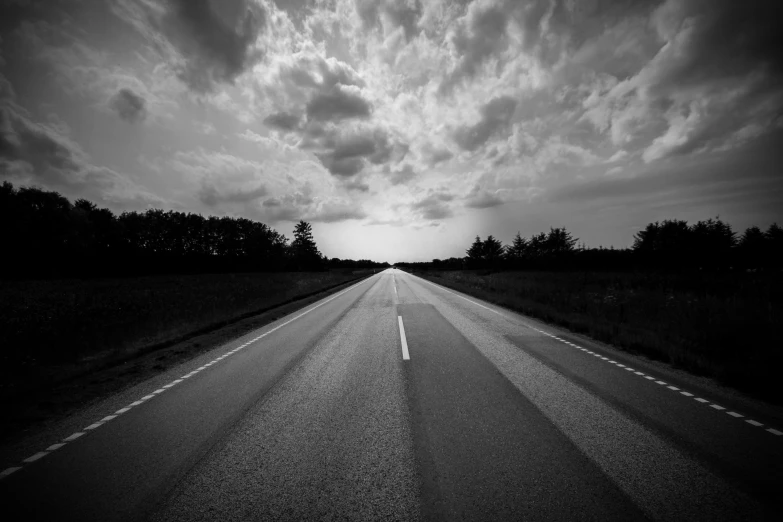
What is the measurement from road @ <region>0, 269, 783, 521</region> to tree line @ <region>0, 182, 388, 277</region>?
168ft

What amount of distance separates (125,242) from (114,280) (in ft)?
99.2

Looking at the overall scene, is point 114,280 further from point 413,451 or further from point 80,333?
point 413,451

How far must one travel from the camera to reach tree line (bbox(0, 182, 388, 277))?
35566 millimetres

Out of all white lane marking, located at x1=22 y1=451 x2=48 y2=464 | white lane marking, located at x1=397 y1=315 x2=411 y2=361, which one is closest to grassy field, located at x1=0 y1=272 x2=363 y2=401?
white lane marking, located at x1=22 y1=451 x2=48 y2=464

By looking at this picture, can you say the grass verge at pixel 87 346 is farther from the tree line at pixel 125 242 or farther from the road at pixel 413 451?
the tree line at pixel 125 242

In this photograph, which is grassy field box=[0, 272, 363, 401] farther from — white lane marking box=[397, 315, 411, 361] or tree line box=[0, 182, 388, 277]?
tree line box=[0, 182, 388, 277]

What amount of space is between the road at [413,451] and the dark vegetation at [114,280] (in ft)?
11.4

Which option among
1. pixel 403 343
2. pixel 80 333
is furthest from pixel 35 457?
pixel 80 333

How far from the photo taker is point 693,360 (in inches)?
A: 241

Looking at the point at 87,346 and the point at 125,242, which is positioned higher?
the point at 125,242

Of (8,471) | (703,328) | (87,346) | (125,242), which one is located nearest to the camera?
(8,471)

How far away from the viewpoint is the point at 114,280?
32.6 m

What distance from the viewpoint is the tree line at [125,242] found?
117ft

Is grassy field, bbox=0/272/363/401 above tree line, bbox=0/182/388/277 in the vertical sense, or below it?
below
